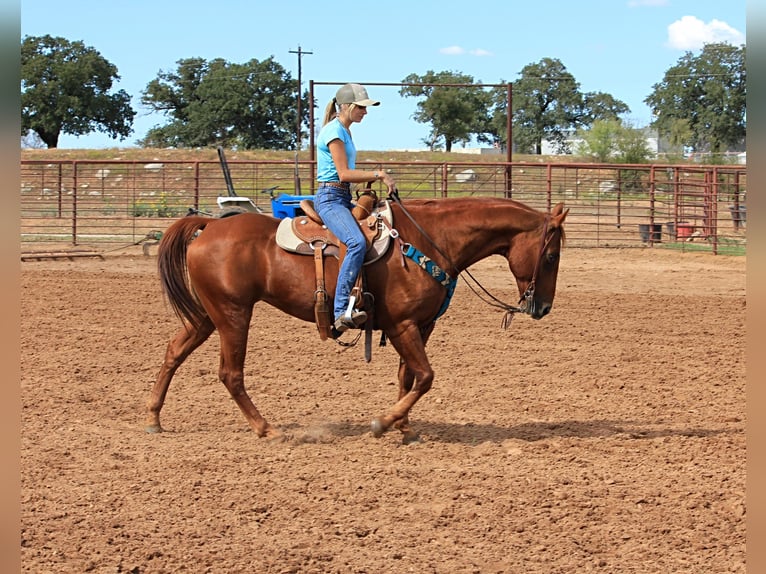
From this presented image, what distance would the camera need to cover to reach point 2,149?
0.96 m

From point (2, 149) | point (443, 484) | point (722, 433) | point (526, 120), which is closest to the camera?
point (2, 149)

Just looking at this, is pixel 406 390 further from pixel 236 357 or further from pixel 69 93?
pixel 69 93

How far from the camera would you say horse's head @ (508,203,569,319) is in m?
5.94

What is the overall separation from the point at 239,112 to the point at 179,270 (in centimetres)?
5568

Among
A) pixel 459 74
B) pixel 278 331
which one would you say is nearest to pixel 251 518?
pixel 278 331

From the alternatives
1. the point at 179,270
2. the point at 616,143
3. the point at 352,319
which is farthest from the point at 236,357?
the point at 616,143

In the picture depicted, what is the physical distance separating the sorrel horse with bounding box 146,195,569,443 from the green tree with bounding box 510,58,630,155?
65036 millimetres

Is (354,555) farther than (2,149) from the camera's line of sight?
Yes

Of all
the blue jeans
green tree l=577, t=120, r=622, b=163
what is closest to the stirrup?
A: the blue jeans

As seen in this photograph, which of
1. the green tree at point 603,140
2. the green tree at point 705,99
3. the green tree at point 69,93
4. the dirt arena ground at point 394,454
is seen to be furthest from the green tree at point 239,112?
the dirt arena ground at point 394,454

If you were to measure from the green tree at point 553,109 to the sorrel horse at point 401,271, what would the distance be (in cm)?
6504

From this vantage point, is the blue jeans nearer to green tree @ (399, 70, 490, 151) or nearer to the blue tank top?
the blue tank top

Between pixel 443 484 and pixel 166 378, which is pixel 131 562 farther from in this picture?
pixel 166 378

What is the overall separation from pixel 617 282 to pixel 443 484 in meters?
10.3
